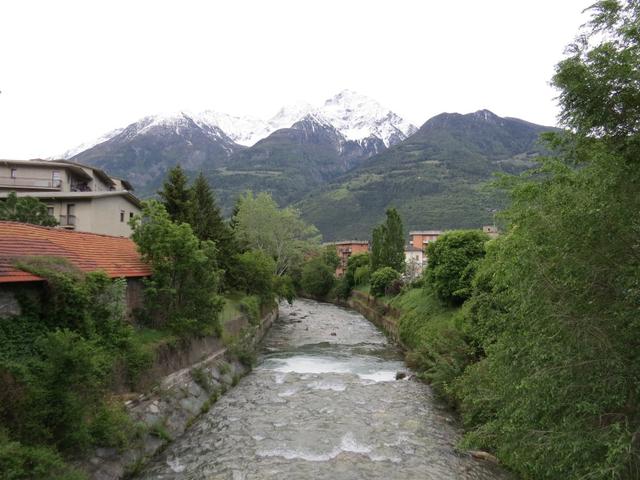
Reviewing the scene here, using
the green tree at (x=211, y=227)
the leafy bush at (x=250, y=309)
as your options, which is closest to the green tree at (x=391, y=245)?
the green tree at (x=211, y=227)

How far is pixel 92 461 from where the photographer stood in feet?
36.3

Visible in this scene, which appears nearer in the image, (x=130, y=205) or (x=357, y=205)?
(x=130, y=205)

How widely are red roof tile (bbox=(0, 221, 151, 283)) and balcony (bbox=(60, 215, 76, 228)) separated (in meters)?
15.5

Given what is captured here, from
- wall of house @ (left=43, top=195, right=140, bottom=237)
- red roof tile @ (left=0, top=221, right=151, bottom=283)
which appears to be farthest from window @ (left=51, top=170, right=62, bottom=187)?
red roof tile @ (left=0, top=221, right=151, bottom=283)

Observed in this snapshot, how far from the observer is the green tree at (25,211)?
27.7 meters

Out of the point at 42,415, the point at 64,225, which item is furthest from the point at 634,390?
the point at 64,225

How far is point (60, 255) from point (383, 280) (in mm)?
35549

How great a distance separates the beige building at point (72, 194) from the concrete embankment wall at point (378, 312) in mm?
22819

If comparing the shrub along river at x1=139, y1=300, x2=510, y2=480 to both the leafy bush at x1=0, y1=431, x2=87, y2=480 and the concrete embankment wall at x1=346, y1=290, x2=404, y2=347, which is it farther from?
the concrete embankment wall at x1=346, y1=290, x2=404, y2=347

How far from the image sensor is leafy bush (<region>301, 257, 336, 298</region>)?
71562 millimetres

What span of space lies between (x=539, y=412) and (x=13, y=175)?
152 feet

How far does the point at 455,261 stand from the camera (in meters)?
27.9

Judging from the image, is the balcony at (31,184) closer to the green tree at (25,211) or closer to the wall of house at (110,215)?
the wall of house at (110,215)

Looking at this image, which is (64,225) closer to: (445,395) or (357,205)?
(445,395)
